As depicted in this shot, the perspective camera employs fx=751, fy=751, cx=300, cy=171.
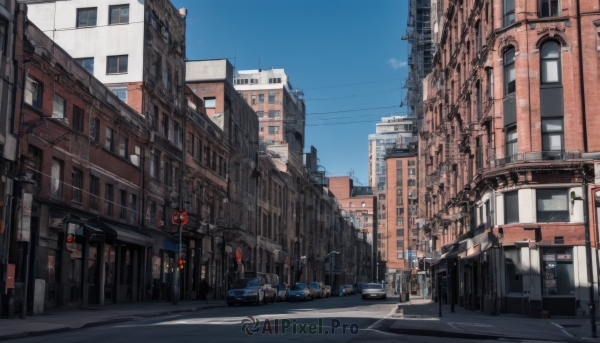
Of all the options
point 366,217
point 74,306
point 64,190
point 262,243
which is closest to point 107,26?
point 64,190

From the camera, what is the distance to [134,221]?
44.2 meters

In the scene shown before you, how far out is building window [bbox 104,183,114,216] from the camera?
40000 millimetres

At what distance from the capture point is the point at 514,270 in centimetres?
3572

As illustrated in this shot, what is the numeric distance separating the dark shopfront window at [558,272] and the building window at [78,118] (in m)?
22.9

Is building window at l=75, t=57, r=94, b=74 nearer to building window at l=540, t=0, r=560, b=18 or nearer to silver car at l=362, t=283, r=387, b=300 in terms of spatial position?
building window at l=540, t=0, r=560, b=18

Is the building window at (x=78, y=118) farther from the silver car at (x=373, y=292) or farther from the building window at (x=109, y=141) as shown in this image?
the silver car at (x=373, y=292)

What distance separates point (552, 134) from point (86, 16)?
99.5 feet

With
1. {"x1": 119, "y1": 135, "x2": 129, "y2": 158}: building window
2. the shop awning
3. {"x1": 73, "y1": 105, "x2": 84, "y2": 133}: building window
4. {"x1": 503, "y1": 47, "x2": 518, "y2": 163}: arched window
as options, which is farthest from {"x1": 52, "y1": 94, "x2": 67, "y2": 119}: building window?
{"x1": 503, "y1": 47, "x2": 518, "y2": 163}: arched window

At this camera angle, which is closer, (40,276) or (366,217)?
(40,276)

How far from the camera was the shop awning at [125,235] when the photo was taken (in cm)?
3656

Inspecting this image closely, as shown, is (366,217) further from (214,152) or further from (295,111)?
(214,152)

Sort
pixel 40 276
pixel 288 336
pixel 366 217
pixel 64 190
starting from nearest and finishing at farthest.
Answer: pixel 288 336, pixel 40 276, pixel 64 190, pixel 366 217

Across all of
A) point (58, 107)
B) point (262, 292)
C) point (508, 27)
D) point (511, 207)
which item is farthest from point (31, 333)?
point (262, 292)

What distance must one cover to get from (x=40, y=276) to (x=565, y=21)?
2647 cm
